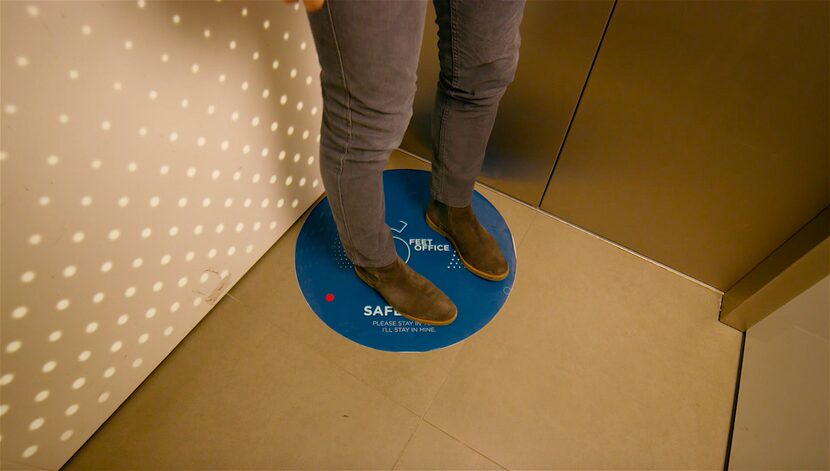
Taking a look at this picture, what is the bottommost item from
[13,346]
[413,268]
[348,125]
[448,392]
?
[448,392]

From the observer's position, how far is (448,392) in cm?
93

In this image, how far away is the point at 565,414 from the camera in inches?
36.3

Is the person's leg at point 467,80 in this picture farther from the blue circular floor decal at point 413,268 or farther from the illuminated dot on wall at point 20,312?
the illuminated dot on wall at point 20,312

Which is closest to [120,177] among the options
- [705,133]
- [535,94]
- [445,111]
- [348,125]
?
[348,125]

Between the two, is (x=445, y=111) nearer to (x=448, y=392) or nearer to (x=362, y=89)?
(x=362, y=89)

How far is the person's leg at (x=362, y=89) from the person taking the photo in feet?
1.69

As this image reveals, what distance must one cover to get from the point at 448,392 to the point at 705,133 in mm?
735

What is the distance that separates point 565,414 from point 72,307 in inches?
35.5

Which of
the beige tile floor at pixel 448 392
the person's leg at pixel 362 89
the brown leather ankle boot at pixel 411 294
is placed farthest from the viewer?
the brown leather ankle boot at pixel 411 294

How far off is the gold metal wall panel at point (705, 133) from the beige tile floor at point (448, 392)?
0.20 meters

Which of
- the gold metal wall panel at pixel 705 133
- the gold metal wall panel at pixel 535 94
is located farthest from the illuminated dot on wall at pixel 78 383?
the gold metal wall panel at pixel 705 133

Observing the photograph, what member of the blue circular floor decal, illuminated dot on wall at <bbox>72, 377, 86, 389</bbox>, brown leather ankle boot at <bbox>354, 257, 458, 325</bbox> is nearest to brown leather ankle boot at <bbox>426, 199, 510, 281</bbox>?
the blue circular floor decal

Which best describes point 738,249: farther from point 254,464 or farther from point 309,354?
point 254,464

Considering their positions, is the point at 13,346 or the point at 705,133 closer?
the point at 13,346
